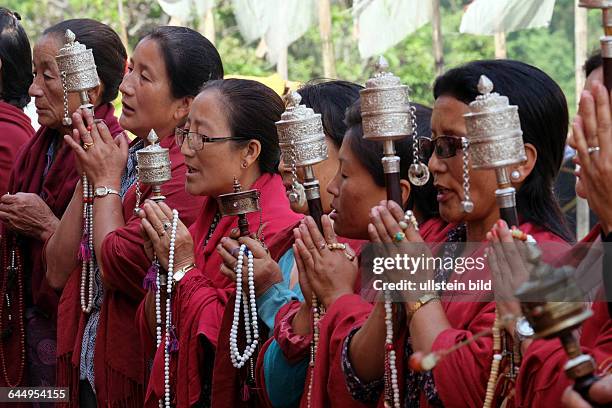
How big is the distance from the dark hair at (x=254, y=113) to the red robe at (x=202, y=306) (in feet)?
0.28

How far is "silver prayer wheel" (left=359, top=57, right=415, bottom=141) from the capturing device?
306 cm

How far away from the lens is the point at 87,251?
488 centimetres

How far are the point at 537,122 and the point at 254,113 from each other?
4.92 ft

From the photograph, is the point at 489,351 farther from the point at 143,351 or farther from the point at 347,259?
the point at 143,351

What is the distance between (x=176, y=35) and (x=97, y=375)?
1.42 meters

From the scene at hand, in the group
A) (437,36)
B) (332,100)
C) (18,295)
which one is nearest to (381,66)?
(332,100)

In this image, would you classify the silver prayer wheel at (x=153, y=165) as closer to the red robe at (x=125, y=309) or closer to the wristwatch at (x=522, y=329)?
the red robe at (x=125, y=309)

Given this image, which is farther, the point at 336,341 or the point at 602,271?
the point at 336,341

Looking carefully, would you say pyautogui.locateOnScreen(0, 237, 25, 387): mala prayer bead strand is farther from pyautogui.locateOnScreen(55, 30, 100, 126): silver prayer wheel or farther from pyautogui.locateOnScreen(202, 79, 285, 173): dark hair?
pyautogui.locateOnScreen(202, 79, 285, 173): dark hair

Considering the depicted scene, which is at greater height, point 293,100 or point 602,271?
point 293,100

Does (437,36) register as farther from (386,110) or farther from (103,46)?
(386,110)

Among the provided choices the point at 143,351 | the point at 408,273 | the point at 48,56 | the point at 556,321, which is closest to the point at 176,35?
the point at 48,56

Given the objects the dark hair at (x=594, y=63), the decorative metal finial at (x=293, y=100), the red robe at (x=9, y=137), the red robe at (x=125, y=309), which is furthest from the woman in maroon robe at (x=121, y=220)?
the dark hair at (x=594, y=63)

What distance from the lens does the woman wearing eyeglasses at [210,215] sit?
411cm
